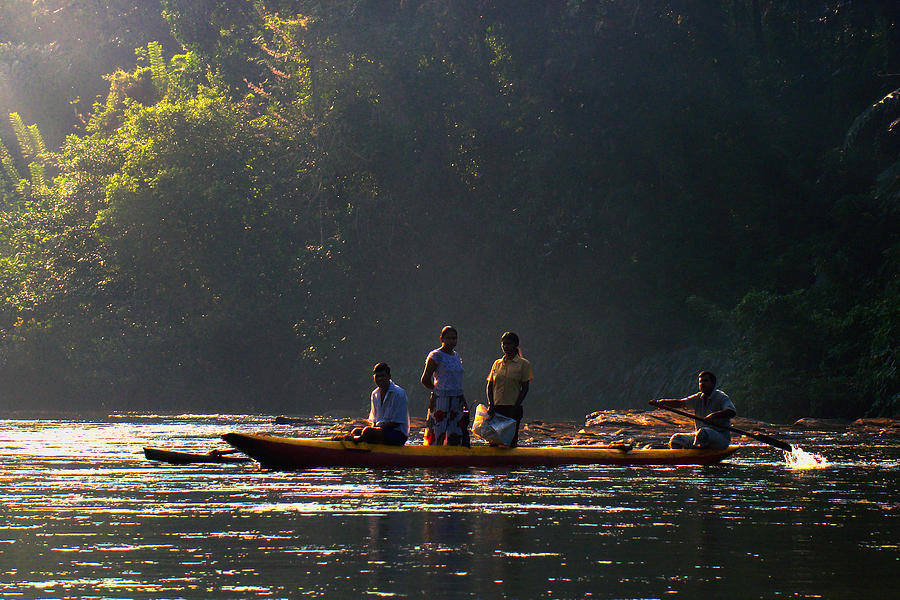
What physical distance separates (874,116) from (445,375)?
13781 millimetres

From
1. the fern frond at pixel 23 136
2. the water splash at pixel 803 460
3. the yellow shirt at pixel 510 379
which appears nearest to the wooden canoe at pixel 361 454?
the yellow shirt at pixel 510 379

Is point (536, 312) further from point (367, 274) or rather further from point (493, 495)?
point (493, 495)

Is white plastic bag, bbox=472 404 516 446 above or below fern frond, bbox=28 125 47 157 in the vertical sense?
below

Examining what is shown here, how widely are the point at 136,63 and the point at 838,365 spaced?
39438 millimetres

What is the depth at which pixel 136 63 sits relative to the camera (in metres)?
58.2

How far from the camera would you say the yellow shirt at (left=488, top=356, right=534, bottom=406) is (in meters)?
15.0

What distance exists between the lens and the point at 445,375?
14805 millimetres

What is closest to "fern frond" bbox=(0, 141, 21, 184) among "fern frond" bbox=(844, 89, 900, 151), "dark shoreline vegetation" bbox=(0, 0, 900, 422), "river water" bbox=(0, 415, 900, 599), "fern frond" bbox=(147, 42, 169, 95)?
"fern frond" bbox=(147, 42, 169, 95)

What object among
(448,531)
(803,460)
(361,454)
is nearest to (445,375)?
(361,454)

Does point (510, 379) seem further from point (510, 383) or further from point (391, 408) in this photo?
point (391, 408)

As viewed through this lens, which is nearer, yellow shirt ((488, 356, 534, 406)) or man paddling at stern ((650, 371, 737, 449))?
yellow shirt ((488, 356, 534, 406))

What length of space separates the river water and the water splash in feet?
1.18

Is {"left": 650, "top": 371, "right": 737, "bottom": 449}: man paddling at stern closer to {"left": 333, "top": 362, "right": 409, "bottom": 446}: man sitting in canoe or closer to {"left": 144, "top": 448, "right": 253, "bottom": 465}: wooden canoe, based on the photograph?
{"left": 333, "top": 362, "right": 409, "bottom": 446}: man sitting in canoe

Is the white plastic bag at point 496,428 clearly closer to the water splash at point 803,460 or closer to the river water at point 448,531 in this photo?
the river water at point 448,531
